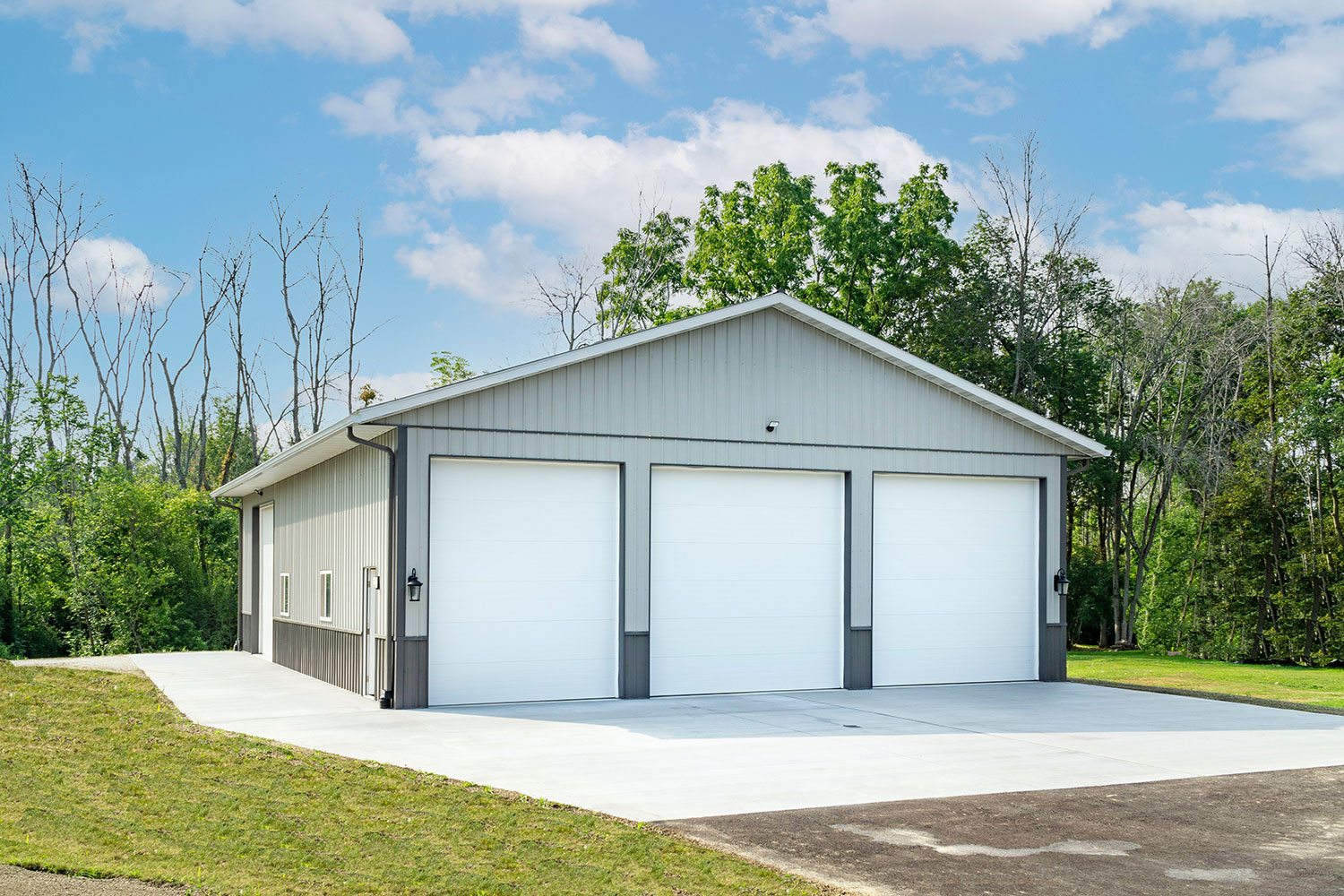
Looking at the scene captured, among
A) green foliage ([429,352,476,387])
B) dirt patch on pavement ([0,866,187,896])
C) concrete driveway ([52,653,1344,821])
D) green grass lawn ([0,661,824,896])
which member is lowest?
concrete driveway ([52,653,1344,821])

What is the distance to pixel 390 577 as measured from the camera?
12945mm

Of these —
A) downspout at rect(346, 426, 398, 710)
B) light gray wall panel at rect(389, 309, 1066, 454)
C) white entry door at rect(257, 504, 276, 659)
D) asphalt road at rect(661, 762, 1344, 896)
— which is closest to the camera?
asphalt road at rect(661, 762, 1344, 896)

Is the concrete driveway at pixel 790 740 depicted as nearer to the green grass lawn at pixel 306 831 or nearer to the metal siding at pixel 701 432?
the green grass lawn at pixel 306 831

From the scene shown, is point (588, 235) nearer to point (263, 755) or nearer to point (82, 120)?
point (82, 120)

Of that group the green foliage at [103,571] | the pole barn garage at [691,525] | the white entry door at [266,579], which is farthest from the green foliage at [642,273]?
the pole barn garage at [691,525]

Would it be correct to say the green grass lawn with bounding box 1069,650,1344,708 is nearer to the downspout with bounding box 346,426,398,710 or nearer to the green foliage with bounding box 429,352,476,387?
the downspout with bounding box 346,426,398,710

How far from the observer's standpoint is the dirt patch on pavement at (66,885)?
5.29 meters

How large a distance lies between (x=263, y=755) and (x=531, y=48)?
2064cm

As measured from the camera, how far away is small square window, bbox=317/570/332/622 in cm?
1564

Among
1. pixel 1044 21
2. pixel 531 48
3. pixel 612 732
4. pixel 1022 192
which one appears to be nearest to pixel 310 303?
pixel 531 48

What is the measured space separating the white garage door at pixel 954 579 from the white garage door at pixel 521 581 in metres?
3.74

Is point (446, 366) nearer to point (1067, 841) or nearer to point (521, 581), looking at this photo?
point (521, 581)

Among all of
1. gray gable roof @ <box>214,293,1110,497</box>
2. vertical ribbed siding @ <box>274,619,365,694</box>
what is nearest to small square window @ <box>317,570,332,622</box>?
vertical ribbed siding @ <box>274,619,365,694</box>

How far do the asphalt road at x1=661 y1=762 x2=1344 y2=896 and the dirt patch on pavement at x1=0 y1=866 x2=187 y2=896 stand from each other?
289 cm
